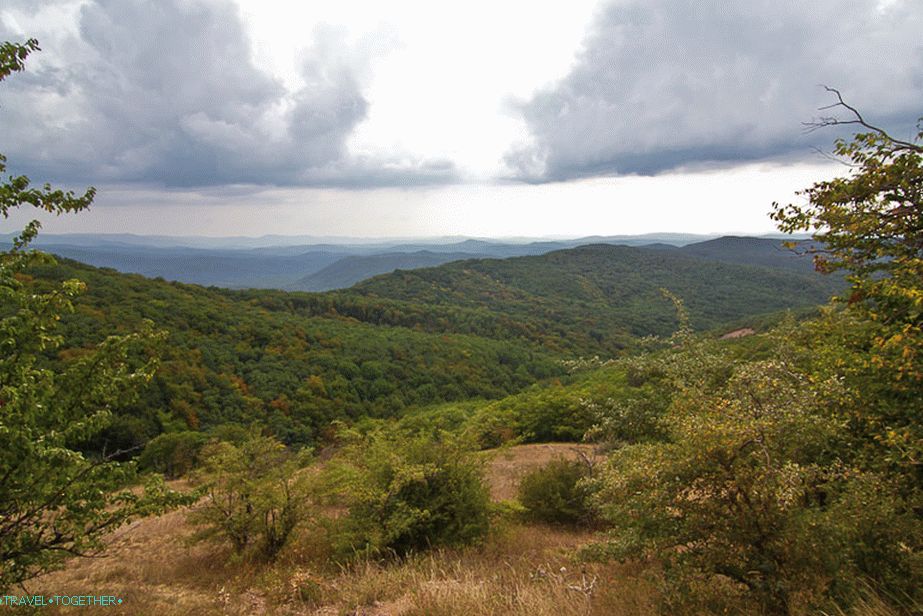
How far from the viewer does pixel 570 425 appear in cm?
2827

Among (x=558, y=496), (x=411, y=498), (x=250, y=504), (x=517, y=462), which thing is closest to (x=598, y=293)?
(x=517, y=462)

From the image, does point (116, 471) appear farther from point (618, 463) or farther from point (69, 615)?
point (618, 463)

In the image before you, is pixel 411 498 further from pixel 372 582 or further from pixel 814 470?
pixel 814 470

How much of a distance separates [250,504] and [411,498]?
3724 millimetres

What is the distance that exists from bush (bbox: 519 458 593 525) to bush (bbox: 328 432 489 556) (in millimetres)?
3320

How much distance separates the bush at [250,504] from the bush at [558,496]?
21.1ft

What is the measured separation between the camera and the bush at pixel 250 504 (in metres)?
9.89

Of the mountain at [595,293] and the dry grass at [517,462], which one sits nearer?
the dry grass at [517,462]

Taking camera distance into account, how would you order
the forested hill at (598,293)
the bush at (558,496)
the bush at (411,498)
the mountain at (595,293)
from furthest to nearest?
the forested hill at (598,293)
the mountain at (595,293)
the bush at (558,496)
the bush at (411,498)

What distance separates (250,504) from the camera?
1008cm

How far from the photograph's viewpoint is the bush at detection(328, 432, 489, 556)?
8867mm

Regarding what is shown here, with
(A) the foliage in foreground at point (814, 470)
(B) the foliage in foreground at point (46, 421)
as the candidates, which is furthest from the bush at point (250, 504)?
(A) the foliage in foreground at point (814, 470)

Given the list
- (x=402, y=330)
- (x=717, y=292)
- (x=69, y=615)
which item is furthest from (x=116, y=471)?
(x=717, y=292)

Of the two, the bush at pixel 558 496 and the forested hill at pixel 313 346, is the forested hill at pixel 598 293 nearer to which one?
the forested hill at pixel 313 346
